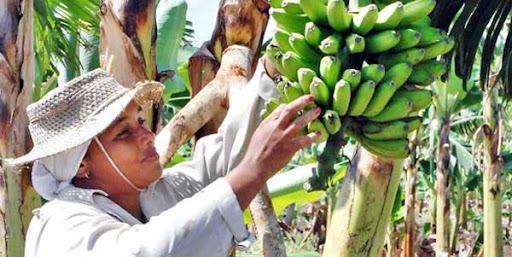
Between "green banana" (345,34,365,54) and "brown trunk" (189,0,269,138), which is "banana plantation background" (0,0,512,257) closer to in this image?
"brown trunk" (189,0,269,138)

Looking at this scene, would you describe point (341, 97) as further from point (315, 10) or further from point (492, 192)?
point (492, 192)

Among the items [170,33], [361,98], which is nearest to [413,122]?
[361,98]

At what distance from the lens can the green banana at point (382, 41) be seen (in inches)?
57.8

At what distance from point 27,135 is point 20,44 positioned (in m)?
0.33

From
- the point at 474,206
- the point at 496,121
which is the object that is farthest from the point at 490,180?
the point at 474,206

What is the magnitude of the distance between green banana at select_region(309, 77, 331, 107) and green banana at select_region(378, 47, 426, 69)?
0.13 metres

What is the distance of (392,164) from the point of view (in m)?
2.91

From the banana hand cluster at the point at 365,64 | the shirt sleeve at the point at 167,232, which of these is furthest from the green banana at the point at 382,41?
the shirt sleeve at the point at 167,232

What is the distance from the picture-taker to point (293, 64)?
5.09 feet

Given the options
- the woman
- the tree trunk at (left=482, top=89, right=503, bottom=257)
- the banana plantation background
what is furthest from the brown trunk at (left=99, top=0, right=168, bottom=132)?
the tree trunk at (left=482, top=89, right=503, bottom=257)

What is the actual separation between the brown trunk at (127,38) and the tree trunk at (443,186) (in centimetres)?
627

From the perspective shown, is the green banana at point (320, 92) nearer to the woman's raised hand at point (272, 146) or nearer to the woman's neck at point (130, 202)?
the woman's raised hand at point (272, 146)

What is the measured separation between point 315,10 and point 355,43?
12cm

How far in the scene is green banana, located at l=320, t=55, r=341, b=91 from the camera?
1481mm
